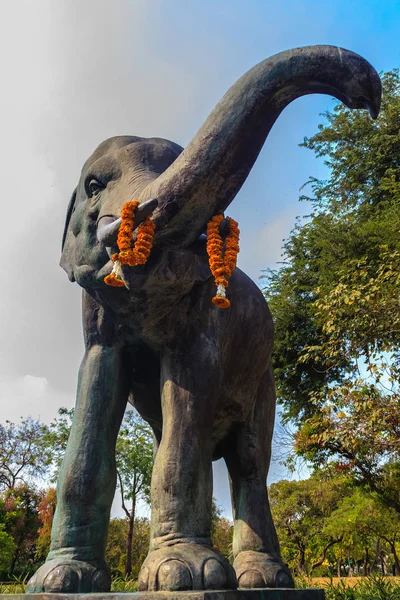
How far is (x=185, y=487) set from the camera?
246 cm

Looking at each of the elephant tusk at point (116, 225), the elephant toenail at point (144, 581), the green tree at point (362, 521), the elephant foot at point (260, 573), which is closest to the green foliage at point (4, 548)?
the green tree at point (362, 521)

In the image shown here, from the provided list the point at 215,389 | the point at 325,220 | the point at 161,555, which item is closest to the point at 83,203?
the point at 215,389

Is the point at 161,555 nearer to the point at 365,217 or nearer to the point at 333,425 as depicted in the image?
the point at 333,425

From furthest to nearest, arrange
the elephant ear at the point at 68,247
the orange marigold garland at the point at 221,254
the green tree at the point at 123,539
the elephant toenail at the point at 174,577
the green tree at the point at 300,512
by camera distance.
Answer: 1. the green tree at the point at 123,539
2. the green tree at the point at 300,512
3. the elephant ear at the point at 68,247
4. the orange marigold garland at the point at 221,254
5. the elephant toenail at the point at 174,577

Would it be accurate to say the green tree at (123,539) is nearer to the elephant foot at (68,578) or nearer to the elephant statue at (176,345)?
the elephant statue at (176,345)

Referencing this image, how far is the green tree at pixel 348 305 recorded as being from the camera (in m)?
8.16

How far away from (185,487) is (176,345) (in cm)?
65

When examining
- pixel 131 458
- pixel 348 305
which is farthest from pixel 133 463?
pixel 348 305

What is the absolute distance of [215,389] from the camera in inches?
108

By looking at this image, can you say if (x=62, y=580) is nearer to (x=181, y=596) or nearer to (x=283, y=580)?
(x=181, y=596)

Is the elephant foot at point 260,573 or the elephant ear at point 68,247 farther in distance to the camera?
the elephant ear at point 68,247

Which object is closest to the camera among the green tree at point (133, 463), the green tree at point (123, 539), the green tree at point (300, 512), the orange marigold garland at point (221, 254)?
the orange marigold garland at point (221, 254)

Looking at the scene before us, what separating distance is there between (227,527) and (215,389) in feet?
111

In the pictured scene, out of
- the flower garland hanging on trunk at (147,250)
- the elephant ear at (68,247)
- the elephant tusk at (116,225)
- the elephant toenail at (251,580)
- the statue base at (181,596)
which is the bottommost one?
the statue base at (181,596)
